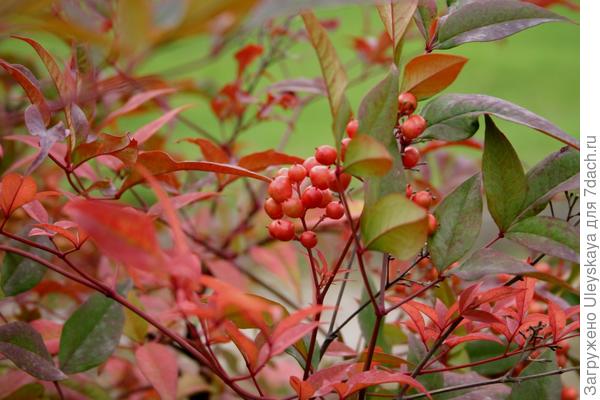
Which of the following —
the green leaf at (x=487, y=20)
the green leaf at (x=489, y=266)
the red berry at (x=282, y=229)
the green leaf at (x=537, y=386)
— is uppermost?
the green leaf at (x=487, y=20)

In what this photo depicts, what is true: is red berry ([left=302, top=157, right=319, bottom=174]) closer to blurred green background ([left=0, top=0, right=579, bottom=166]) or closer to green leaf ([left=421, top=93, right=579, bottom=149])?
green leaf ([left=421, top=93, right=579, bottom=149])

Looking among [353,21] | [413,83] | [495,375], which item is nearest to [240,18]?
[413,83]

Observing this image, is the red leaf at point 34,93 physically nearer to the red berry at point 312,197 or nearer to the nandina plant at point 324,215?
the nandina plant at point 324,215

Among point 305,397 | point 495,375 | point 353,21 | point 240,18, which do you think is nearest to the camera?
point 240,18

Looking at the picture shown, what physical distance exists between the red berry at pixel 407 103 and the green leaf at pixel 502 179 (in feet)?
0.16

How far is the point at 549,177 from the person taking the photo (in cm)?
46

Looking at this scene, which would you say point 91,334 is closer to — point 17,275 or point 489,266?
point 17,275

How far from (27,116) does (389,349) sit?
339 mm

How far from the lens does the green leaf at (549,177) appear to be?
0.46m

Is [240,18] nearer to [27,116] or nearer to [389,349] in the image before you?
[27,116]

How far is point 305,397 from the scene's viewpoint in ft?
1.34

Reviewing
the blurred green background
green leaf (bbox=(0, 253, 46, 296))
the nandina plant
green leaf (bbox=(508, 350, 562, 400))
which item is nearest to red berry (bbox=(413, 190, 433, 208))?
the nandina plant

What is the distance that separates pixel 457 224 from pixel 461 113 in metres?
0.07

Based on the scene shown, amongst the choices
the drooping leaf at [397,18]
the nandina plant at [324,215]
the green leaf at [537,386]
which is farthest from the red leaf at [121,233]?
the green leaf at [537,386]
